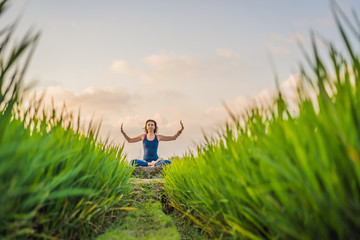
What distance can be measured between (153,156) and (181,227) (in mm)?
6582

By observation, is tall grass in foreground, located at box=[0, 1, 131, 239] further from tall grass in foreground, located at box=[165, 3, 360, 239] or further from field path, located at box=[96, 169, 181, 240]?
tall grass in foreground, located at box=[165, 3, 360, 239]

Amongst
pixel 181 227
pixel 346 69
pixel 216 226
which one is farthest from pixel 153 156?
pixel 346 69

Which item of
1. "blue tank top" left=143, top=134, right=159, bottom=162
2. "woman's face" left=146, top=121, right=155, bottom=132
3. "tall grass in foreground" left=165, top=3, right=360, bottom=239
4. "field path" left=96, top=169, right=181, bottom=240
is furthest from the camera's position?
"woman's face" left=146, top=121, right=155, bottom=132

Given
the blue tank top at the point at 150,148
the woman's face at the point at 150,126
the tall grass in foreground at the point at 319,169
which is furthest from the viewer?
the woman's face at the point at 150,126

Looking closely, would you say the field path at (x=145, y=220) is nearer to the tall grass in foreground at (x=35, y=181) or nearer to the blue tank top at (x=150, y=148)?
the tall grass in foreground at (x=35, y=181)

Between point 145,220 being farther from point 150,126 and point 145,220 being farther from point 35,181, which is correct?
point 150,126

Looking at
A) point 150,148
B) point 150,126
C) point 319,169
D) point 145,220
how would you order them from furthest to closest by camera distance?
point 150,126 → point 150,148 → point 145,220 → point 319,169

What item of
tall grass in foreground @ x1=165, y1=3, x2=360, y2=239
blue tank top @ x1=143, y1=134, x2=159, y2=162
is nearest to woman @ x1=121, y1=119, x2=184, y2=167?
blue tank top @ x1=143, y1=134, x2=159, y2=162

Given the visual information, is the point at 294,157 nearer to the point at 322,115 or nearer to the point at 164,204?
the point at 322,115

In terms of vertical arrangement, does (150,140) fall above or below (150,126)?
below

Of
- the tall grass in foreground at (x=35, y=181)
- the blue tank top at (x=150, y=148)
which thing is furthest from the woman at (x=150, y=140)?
the tall grass in foreground at (x=35, y=181)

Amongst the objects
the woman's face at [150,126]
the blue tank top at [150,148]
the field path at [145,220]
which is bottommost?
the field path at [145,220]

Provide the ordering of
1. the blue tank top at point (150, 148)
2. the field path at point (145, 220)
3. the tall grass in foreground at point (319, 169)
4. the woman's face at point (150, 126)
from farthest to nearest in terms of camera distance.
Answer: the woman's face at point (150, 126) < the blue tank top at point (150, 148) < the field path at point (145, 220) < the tall grass in foreground at point (319, 169)

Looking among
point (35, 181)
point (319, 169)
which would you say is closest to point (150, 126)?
point (35, 181)
